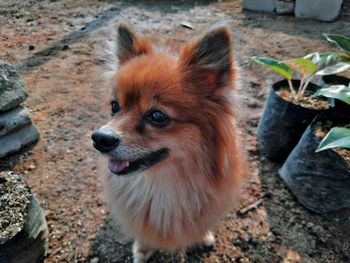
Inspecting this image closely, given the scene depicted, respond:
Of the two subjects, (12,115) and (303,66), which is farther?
(12,115)

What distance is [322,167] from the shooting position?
2.23 m

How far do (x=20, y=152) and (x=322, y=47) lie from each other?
422 cm

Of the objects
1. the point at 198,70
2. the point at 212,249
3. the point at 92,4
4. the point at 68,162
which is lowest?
the point at 212,249

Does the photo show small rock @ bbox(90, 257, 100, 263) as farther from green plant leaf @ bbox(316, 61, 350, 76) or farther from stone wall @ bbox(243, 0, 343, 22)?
stone wall @ bbox(243, 0, 343, 22)

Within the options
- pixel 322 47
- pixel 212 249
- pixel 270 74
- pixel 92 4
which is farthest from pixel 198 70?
pixel 92 4

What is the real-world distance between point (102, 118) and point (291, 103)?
6.49ft

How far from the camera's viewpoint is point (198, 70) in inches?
66.7

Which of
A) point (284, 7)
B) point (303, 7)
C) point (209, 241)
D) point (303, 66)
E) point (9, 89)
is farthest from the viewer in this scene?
point (284, 7)

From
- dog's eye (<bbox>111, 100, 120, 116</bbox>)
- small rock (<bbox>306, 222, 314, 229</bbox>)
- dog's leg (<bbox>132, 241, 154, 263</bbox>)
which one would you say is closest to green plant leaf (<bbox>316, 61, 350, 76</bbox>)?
Result: small rock (<bbox>306, 222, 314, 229</bbox>)

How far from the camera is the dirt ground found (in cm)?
222

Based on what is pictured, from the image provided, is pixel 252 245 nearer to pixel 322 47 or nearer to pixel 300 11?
pixel 322 47

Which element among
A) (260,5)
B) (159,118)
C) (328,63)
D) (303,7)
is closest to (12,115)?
(159,118)

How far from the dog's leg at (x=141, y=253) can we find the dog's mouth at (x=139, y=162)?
0.69m

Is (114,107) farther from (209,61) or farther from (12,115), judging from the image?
(12,115)
